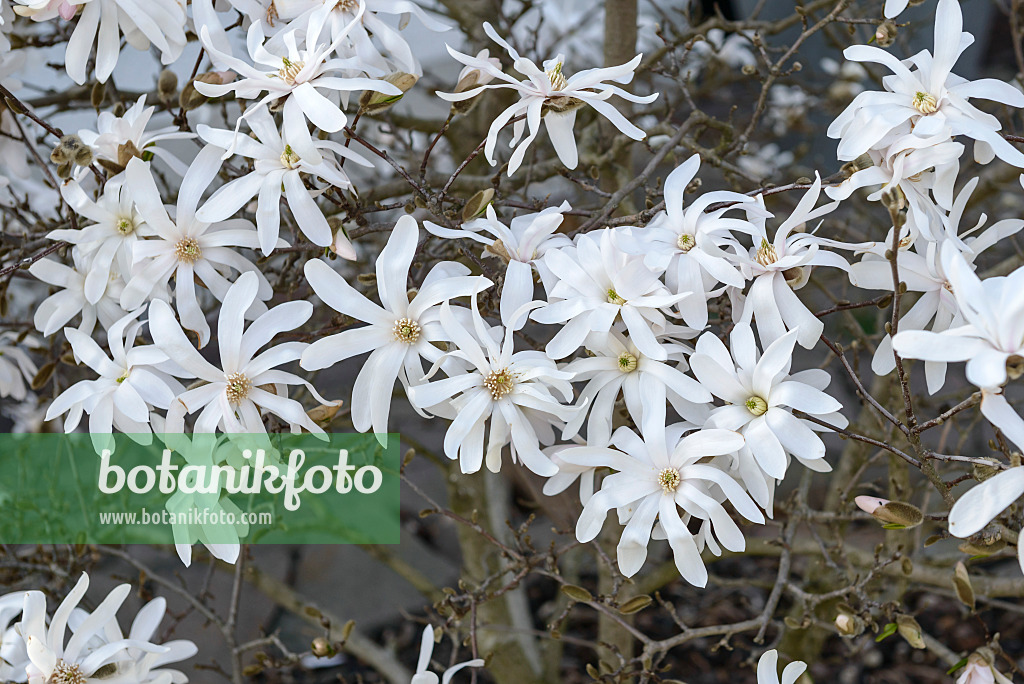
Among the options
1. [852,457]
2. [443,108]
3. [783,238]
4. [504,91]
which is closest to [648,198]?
[783,238]

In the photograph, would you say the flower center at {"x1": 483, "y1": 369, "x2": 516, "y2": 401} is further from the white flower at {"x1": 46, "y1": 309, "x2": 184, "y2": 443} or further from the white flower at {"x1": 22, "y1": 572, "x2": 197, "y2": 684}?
the white flower at {"x1": 22, "y1": 572, "x2": 197, "y2": 684}

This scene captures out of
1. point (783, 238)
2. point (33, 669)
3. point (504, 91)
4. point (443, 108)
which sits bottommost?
point (33, 669)

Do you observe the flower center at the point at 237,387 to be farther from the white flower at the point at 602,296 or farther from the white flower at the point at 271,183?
the white flower at the point at 602,296

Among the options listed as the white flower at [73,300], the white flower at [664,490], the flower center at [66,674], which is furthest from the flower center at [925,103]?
the flower center at [66,674]

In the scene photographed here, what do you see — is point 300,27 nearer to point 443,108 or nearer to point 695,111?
point 695,111

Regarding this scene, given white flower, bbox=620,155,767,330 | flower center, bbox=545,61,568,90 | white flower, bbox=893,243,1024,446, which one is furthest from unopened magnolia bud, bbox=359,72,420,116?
white flower, bbox=893,243,1024,446

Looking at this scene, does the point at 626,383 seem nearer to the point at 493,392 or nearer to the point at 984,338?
the point at 493,392

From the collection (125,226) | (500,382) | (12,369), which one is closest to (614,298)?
(500,382)

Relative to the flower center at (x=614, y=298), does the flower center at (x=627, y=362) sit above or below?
below

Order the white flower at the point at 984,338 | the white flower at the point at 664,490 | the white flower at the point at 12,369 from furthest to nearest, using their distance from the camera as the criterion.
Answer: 1. the white flower at the point at 12,369
2. the white flower at the point at 664,490
3. the white flower at the point at 984,338
